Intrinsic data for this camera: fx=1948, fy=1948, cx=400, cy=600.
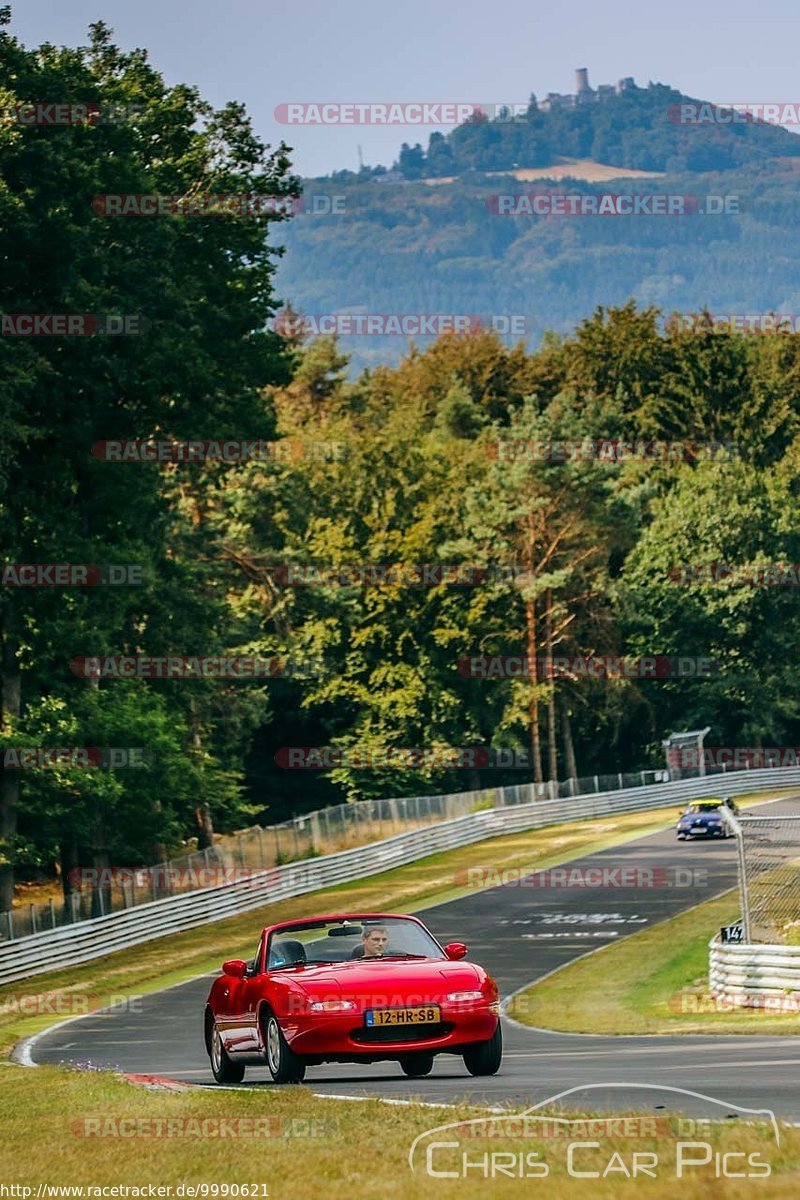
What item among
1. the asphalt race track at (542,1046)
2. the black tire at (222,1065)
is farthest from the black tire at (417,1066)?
the black tire at (222,1065)

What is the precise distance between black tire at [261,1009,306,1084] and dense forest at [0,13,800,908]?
2546 centimetres

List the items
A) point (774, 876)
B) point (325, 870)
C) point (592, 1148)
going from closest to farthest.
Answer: point (592, 1148)
point (774, 876)
point (325, 870)

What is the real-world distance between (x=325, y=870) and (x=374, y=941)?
124ft

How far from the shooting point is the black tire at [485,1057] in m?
14.8

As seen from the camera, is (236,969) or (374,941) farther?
(236,969)

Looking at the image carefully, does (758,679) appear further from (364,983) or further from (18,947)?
(364,983)

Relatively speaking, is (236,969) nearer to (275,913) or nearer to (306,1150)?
(306,1150)

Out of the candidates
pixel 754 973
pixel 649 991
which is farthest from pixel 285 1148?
pixel 649 991

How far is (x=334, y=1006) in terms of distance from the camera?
46.6 feet

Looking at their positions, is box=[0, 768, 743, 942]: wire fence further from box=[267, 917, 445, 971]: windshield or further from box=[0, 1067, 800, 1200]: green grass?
box=[0, 1067, 800, 1200]: green grass

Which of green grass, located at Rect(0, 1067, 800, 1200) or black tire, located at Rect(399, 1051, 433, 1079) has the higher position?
green grass, located at Rect(0, 1067, 800, 1200)

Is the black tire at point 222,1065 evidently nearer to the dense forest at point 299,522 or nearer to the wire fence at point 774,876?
the wire fence at point 774,876

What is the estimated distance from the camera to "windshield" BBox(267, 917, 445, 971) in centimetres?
1541

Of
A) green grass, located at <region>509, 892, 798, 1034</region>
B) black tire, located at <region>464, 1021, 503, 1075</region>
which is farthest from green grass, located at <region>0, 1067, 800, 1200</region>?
green grass, located at <region>509, 892, 798, 1034</region>
